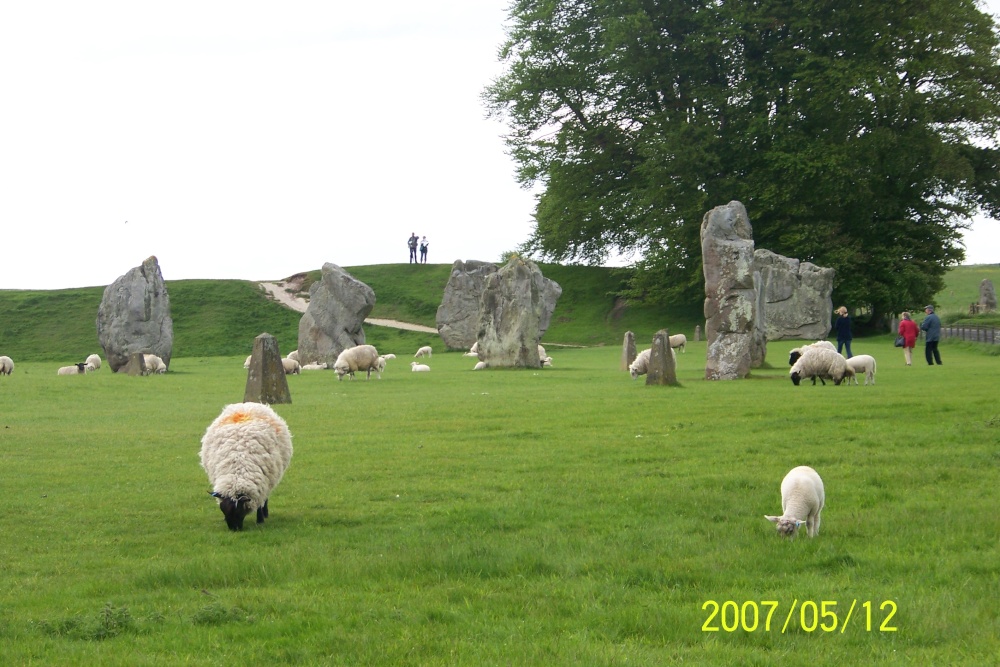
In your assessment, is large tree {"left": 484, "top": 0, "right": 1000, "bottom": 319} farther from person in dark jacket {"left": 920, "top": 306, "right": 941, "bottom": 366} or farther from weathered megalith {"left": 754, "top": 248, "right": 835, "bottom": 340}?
person in dark jacket {"left": 920, "top": 306, "right": 941, "bottom": 366}

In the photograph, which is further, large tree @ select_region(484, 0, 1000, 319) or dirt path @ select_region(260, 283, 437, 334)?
dirt path @ select_region(260, 283, 437, 334)

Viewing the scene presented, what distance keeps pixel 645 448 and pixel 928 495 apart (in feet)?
15.0

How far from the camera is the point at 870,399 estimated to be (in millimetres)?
19688

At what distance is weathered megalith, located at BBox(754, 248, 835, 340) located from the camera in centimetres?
4622

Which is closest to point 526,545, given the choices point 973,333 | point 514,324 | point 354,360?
point 354,360

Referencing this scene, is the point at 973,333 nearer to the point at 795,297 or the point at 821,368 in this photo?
the point at 795,297

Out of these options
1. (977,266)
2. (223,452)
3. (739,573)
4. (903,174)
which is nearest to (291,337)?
(903,174)

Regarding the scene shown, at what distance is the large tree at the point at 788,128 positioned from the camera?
48.8m

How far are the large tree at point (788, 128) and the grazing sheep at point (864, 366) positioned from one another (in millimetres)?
24224

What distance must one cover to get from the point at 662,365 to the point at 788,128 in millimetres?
30418

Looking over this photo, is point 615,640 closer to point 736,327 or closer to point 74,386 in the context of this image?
point 736,327

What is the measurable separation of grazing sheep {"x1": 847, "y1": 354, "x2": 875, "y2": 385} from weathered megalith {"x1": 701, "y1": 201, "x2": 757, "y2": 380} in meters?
2.82

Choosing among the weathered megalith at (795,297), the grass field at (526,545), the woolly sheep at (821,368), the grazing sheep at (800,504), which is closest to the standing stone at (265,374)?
the grass field at (526,545)

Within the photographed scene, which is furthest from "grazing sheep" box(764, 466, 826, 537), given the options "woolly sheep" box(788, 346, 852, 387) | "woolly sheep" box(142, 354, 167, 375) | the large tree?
the large tree
